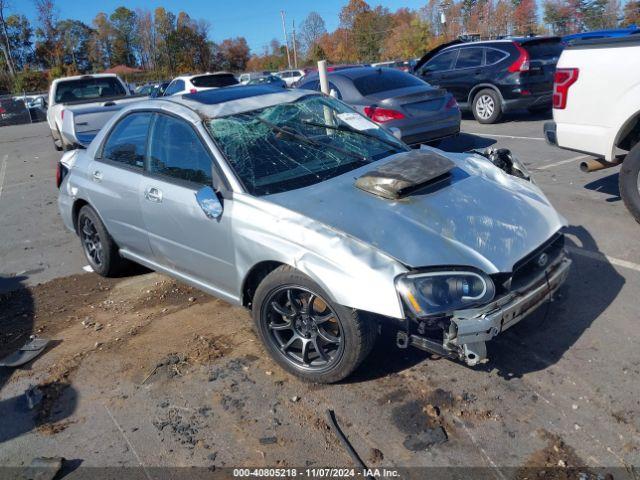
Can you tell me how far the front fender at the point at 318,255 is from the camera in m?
2.97

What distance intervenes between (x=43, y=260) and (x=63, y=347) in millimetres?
2367

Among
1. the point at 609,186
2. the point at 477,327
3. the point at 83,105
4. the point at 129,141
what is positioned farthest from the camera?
the point at 83,105

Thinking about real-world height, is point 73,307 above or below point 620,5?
below

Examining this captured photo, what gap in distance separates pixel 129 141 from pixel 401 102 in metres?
4.87

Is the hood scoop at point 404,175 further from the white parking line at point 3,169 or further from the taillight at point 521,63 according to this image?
the white parking line at point 3,169

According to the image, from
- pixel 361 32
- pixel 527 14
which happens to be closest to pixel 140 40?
pixel 361 32

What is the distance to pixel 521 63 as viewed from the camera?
460 inches

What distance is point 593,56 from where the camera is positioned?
→ 5484 mm

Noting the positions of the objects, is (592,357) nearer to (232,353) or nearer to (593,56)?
(232,353)

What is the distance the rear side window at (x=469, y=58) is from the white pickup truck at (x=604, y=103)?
7.22 m

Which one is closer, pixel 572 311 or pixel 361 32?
pixel 572 311

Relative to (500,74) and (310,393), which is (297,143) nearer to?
(310,393)

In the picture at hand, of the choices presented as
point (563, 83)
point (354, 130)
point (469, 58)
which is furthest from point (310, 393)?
point (469, 58)

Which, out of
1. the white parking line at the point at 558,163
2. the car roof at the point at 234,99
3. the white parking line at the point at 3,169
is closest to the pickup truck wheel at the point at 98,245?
the car roof at the point at 234,99
